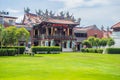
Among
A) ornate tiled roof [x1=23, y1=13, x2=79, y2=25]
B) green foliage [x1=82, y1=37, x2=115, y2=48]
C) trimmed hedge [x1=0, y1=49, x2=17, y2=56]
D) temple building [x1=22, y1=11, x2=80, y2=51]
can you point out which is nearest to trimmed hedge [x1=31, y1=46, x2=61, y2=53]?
trimmed hedge [x1=0, y1=49, x2=17, y2=56]

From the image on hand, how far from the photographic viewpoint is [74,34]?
7862 centimetres

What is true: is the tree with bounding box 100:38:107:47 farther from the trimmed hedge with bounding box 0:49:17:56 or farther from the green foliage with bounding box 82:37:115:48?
the trimmed hedge with bounding box 0:49:17:56

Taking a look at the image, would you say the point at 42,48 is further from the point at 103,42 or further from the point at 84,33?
the point at 84,33

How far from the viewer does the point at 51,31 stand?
70.2 m

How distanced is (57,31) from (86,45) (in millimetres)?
8503

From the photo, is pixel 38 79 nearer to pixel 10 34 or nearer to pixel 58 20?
pixel 10 34

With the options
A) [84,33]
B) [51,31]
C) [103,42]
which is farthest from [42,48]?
[84,33]

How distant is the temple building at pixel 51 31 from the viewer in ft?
228

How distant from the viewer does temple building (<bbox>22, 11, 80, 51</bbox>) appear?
228 feet

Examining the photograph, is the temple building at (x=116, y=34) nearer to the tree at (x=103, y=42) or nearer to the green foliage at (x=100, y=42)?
the tree at (x=103, y=42)

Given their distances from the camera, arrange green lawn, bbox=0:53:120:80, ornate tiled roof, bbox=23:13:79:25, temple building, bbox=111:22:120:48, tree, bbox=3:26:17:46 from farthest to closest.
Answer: ornate tiled roof, bbox=23:13:79:25 < temple building, bbox=111:22:120:48 < tree, bbox=3:26:17:46 < green lawn, bbox=0:53:120:80

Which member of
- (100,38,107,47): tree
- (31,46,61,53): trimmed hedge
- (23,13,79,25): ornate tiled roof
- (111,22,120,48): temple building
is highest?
(23,13,79,25): ornate tiled roof

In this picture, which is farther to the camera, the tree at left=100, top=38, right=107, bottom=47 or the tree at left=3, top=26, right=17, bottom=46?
the tree at left=100, top=38, right=107, bottom=47

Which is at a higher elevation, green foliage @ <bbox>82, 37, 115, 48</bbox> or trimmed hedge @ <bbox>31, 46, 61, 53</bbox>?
green foliage @ <bbox>82, 37, 115, 48</bbox>
